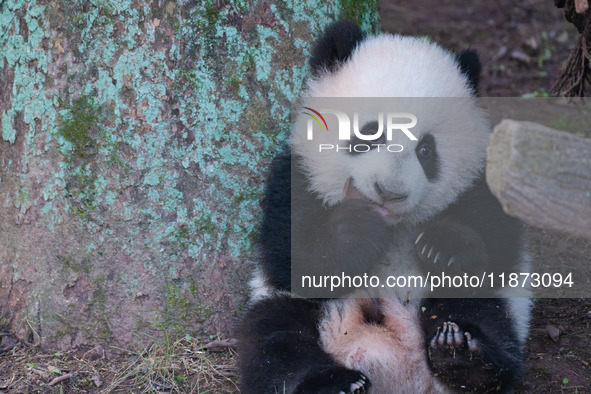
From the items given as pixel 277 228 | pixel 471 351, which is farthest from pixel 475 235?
pixel 277 228

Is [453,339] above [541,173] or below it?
below

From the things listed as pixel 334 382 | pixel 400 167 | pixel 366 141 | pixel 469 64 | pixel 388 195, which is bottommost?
pixel 334 382

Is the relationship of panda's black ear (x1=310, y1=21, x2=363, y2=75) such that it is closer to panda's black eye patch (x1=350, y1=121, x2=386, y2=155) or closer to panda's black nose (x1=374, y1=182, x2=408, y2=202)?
panda's black eye patch (x1=350, y1=121, x2=386, y2=155)

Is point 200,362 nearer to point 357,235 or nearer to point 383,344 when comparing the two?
point 383,344

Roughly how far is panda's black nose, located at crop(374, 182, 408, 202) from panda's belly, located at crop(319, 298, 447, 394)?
509 mm

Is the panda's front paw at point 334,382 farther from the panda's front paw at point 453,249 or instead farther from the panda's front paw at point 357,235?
the panda's front paw at point 453,249

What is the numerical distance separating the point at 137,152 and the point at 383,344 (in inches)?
57.7

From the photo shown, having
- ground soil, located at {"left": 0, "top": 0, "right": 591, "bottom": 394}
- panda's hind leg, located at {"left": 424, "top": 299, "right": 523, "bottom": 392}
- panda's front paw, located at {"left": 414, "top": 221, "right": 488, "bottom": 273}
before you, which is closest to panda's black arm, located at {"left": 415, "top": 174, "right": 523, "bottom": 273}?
panda's front paw, located at {"left": 414, "top": 221, "right": 488, "bottom": 273}

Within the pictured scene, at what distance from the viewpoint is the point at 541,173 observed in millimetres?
1739

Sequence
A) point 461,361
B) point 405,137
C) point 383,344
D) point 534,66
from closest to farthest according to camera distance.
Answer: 1. point 461,361
2. point 405,137
3. point 383,344
4. point 534,66

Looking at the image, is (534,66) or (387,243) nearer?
(387,243)

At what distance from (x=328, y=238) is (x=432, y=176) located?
543 mm

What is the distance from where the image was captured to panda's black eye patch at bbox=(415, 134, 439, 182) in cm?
258

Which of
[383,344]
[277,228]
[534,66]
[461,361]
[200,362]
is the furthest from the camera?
[534,66]
